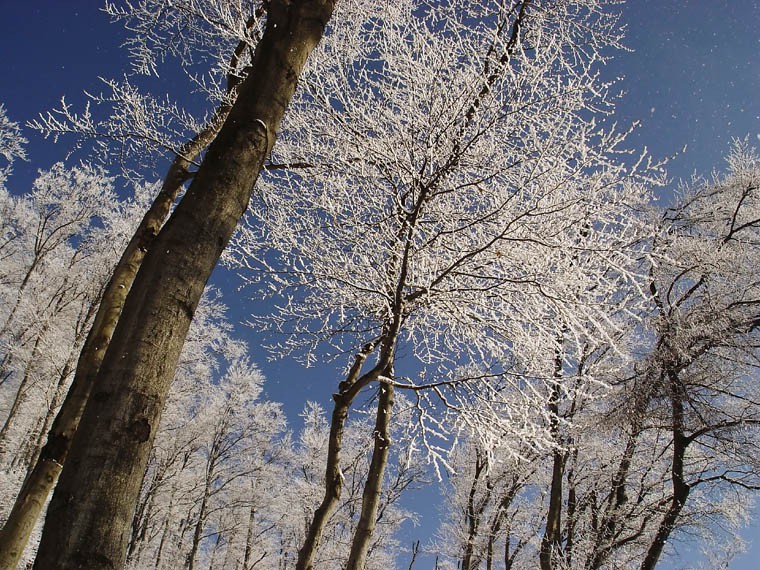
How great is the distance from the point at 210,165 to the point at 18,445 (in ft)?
73.9

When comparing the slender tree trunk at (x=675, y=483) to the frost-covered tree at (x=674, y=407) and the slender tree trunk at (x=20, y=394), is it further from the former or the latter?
the slender tree trunk at (x=20, y=394)

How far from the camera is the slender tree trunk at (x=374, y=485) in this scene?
4.46 meters

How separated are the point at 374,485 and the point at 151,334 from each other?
3619mm

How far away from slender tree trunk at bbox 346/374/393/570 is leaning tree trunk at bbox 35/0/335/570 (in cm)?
334

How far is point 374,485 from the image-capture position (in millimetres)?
4664

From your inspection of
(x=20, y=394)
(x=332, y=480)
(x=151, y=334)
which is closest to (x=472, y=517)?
(x=332, y=480)

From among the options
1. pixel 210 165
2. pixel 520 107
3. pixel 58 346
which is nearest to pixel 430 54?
pixel 520 107

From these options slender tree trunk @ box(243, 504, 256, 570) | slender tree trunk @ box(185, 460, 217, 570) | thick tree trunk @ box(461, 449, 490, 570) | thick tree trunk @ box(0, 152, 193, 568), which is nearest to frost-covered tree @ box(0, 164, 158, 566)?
slender tree trunk @ box(185, 460, 217, 570)

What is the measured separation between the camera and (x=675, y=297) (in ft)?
30.1

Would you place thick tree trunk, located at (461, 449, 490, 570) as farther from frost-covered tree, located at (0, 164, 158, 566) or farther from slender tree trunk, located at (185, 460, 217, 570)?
frost-covered tree, located at (0, 164, 158, 566)

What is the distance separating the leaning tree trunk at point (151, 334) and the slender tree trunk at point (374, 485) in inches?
132

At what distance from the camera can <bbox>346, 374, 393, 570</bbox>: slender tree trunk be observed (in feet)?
14.6

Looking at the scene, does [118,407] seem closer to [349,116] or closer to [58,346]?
[349,116]

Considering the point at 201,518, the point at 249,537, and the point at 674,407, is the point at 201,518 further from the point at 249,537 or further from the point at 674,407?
the point at 674,407
